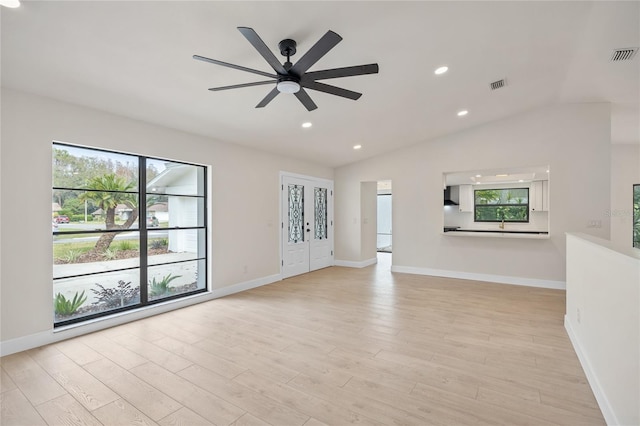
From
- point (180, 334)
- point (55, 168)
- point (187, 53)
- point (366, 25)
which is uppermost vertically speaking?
point (366, 25)

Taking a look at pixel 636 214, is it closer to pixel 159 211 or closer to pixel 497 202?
pixel 497 202

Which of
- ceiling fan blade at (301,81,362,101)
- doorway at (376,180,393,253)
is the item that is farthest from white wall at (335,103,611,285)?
ceiling fan blade at (301,81,362,101)

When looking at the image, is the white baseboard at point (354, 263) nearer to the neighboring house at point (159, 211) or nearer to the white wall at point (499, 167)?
the white wall at point (499, 167)

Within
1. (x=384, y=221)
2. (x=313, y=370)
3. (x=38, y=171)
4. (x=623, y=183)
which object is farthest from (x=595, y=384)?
(x=384, y=221)

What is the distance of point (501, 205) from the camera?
7.87 metres

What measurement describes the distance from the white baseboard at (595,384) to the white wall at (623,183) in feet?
17.6

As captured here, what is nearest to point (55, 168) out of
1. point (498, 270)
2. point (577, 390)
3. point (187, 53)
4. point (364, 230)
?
point (187, 53)

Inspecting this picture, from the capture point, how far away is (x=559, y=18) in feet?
9.71

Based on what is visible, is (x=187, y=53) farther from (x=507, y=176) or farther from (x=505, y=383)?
(x=507, y=176)

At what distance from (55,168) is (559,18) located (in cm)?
551

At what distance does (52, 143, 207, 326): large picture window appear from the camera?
3477mm

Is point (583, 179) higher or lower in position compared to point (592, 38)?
lower

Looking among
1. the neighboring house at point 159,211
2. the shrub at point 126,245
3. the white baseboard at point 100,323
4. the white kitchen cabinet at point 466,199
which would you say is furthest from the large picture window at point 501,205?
the shrub at point 126,245

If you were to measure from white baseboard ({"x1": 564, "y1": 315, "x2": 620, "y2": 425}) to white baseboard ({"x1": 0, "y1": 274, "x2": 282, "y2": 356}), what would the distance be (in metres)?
4.59
